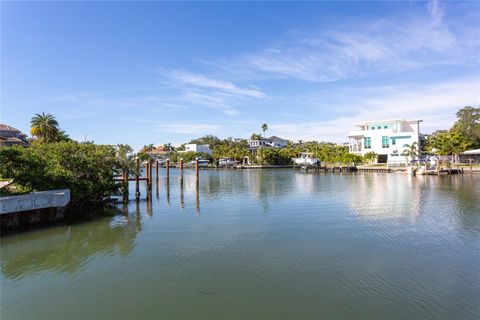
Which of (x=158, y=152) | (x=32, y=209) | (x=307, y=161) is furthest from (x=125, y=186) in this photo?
(x=158, y=152)

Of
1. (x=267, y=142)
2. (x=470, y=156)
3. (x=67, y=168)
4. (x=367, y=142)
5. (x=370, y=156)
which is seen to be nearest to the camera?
(x=67, y=168)

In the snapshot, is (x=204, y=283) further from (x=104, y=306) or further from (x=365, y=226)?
(x=365, y=226)

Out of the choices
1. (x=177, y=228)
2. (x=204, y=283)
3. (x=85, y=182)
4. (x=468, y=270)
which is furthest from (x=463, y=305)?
(x=85, y=182)

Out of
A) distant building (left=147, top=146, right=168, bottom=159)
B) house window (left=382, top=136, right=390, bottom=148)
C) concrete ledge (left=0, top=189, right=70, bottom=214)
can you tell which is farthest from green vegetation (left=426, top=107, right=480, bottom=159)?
distant building (left=147, top=146, right=168, bottom=159)

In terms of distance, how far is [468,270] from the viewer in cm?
1302

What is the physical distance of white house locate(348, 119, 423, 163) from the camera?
83.4 m

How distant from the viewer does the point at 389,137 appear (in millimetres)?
85562

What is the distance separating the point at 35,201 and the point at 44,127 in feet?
132

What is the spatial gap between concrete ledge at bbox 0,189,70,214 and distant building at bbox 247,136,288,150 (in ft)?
347

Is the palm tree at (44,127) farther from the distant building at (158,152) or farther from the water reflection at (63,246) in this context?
the distant building at (158,152)

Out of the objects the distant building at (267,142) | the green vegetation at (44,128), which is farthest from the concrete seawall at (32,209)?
the distant building at (267,142)

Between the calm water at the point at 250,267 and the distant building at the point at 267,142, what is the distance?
104530 millimetres

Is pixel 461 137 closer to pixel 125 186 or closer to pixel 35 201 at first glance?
pixel 125 186

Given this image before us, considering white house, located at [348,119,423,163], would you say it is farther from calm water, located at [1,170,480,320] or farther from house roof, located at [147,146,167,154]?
house roof, located at [147,146,167,154]
